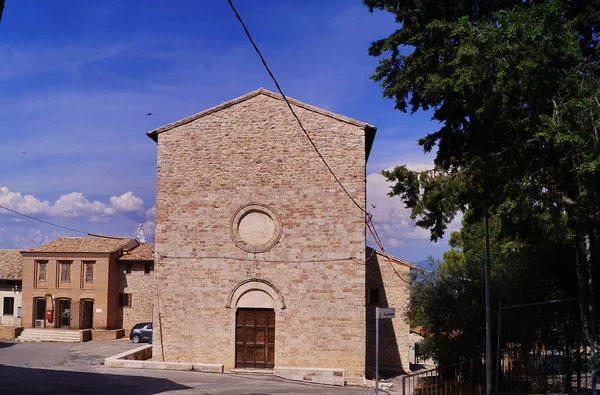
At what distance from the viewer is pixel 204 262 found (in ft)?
62.1

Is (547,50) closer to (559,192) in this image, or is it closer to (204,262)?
(559,192)

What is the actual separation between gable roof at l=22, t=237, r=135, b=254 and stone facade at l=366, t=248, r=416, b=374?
19.4 metres

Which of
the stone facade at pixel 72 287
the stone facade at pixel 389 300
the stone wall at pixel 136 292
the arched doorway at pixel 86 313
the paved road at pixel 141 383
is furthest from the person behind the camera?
the stone wall at pixel 136 292

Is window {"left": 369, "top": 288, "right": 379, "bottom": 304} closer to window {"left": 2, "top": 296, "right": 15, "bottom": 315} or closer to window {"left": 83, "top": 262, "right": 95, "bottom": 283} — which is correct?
window {"left": 83, "top": 262, "right": 95, "bottom": 283}

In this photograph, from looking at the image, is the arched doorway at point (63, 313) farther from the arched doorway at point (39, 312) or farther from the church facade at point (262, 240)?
the church facade at point (262, 240)

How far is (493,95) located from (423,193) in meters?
2.50

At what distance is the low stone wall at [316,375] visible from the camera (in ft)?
55.6

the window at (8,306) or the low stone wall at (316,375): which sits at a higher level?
the window at (8,306)

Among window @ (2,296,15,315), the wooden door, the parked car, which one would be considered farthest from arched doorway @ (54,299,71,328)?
the wooden door

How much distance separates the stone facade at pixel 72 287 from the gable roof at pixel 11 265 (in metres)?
1.40

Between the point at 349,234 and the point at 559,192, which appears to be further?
the point at 349,234

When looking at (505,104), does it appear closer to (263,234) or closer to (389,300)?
(263,234)

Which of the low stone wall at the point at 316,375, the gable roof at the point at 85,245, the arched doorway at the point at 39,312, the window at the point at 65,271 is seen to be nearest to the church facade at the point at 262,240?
the low stone wall at the point at 316,375

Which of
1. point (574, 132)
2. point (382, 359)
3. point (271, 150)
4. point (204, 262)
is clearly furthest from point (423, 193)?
point (382, 359)
